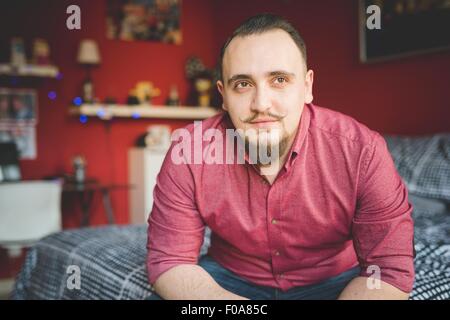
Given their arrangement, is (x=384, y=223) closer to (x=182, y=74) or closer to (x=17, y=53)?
(x=17, y=53)

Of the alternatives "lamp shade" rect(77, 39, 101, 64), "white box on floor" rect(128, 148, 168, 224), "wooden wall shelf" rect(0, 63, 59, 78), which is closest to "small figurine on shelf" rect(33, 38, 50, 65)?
"wooden wall shelf" rect(0, 63, 59, 78)

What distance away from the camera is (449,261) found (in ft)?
4.05

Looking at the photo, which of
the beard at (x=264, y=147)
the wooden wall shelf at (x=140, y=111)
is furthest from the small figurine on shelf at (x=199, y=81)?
the beard at (x=264, y=147)

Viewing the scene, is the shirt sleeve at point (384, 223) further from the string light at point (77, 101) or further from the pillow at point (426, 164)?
the string light at point (77, 101)

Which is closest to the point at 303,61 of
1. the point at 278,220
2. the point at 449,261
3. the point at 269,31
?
the point at 269,31

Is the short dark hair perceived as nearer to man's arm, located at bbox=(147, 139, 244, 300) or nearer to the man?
the man

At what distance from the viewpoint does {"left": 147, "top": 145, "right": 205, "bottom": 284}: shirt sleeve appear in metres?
1.04

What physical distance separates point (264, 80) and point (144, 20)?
3.41 m

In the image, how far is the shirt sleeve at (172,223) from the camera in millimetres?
1038

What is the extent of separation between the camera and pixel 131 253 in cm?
140

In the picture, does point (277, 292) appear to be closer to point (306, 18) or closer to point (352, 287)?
point (352, 287)

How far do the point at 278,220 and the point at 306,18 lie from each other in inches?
83.3

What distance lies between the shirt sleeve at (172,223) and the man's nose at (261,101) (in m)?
0.27
